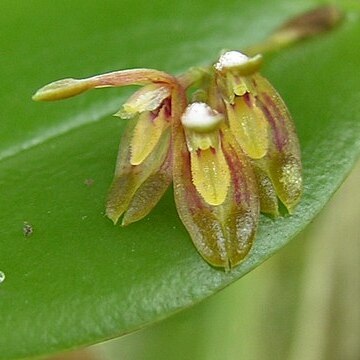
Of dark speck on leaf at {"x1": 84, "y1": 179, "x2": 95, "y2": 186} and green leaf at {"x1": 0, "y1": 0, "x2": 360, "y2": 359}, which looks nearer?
green leaf at {"x1": 0, "y1": 0, "x2": 360, "y2": 359}

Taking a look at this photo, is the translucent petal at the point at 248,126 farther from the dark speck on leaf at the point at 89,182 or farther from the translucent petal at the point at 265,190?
the dark speck on leaf at the point at 89,182

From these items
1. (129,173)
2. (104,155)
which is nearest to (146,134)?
(129,173)

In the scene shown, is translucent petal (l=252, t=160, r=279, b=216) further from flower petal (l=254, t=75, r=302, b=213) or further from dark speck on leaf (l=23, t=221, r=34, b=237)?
dark speck on leaf (l=23, t=221, r=34, b=237)

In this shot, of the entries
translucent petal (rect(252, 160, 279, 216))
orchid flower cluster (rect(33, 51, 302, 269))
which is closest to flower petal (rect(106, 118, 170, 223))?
orchid flower cluster (rect(33, 51, 302, 269))

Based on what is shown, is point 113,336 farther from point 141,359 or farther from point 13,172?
point 141,359

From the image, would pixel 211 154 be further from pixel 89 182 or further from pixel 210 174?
pixel 89 182

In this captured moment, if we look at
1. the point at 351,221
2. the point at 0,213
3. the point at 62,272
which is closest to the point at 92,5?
the point at 0,213
